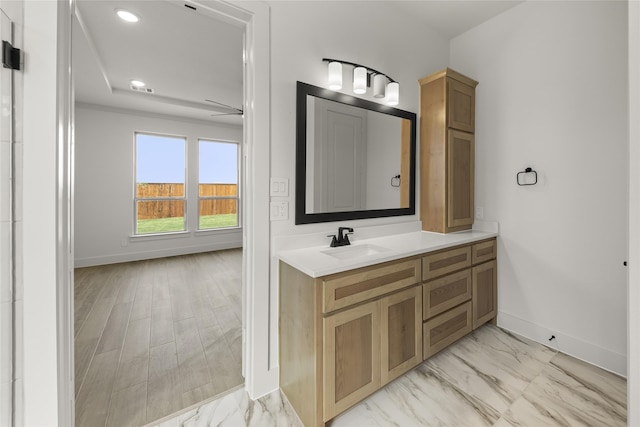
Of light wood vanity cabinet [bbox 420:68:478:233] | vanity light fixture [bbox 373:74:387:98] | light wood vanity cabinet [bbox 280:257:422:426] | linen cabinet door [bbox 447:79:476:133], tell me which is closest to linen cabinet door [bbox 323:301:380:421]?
light wood vanity cabinet [bbox 280:257:422:426]

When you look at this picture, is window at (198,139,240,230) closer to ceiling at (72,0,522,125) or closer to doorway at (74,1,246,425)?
doorway at (74,1,246,425)

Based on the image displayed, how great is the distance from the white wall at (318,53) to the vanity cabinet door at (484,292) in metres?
0.76

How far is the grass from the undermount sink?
455cm

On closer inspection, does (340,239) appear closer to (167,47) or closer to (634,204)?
(634,204)

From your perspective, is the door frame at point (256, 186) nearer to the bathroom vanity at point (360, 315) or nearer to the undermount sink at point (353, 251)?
the bathroom vanity at point (360, 315)

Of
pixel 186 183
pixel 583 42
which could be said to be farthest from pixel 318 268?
pixel 186 183

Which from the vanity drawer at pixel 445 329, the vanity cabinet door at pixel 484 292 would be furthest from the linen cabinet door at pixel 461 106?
the vanity drawer at pixel 445 329

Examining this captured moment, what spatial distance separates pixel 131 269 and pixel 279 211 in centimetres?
399

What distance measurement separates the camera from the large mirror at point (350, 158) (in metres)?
1.84

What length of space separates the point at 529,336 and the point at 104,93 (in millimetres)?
5964

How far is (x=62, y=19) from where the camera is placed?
112 cm

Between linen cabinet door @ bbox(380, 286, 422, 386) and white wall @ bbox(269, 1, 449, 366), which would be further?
white wall @ bbox(269, 1, 449, 366)

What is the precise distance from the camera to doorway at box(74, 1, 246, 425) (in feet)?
6.27

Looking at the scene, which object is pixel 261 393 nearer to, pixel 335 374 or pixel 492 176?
pixel 335 374
